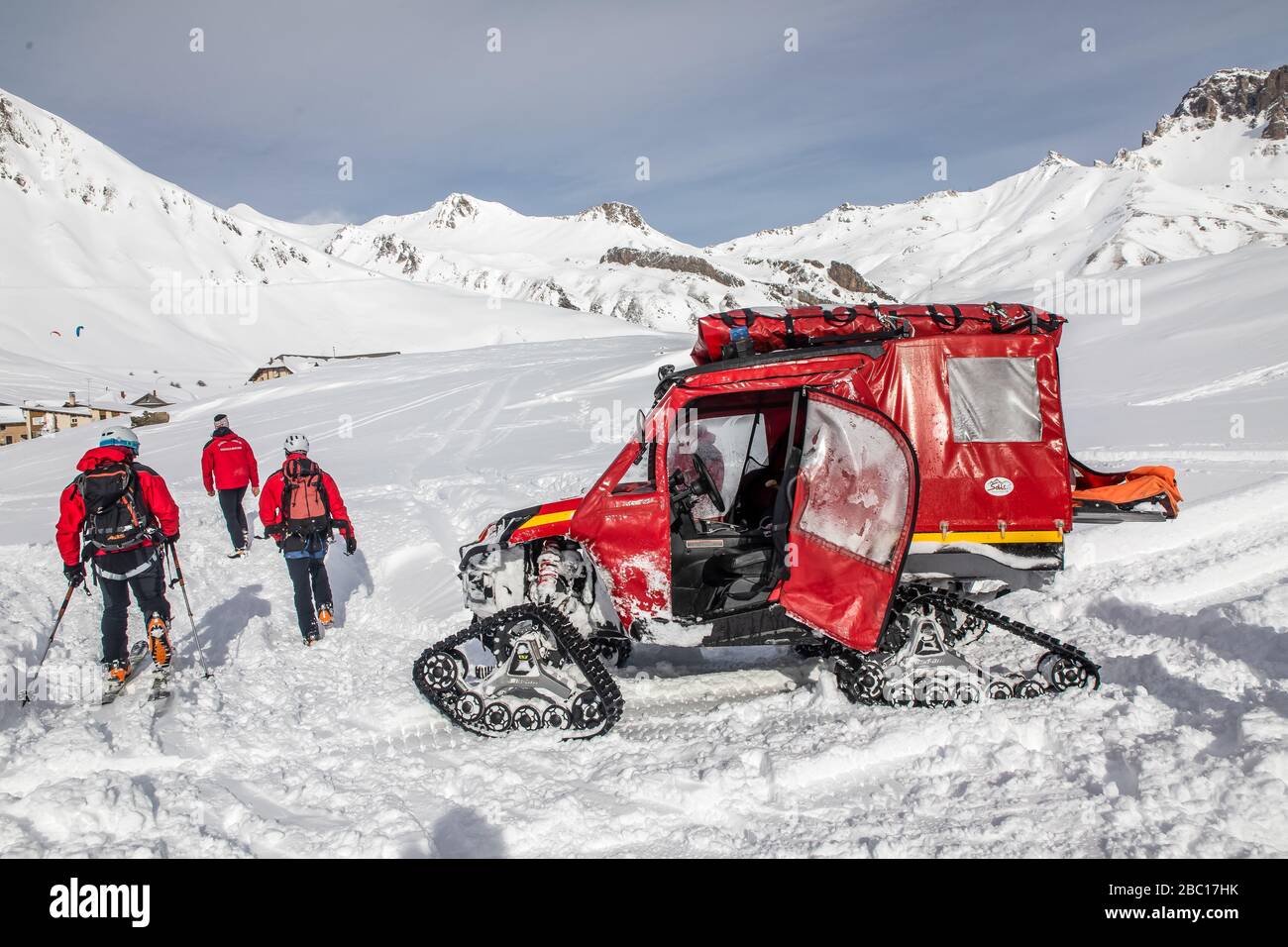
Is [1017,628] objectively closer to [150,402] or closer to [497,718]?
[497,718]

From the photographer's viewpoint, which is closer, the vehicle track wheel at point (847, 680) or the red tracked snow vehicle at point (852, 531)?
the red tracked snow vehicle at point (852, 531)

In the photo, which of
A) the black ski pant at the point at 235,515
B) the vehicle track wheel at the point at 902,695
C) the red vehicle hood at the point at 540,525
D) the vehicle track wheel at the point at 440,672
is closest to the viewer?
the vehicle track wheel at the point at 902,695

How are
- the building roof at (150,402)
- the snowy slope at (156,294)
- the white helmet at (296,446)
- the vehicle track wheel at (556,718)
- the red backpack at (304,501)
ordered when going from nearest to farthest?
the vehicle track wheel at (556,718), the red backpack at (304,501), the white helmet at (296,446), the building roof at (150,402), the snowy slope at (156,294)

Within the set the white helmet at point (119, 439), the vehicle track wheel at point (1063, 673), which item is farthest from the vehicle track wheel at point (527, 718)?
the white helmet at point (119, 439)

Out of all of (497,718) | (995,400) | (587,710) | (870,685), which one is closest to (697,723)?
(587,710)

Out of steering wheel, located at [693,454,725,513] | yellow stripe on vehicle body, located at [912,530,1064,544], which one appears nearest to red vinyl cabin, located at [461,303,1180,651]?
yellow stripe on vehicle body, located at [912,530,1064,544]

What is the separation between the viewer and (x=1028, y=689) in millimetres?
4762

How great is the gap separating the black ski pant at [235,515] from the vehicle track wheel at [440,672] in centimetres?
580


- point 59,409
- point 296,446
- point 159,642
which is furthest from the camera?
point 59,409

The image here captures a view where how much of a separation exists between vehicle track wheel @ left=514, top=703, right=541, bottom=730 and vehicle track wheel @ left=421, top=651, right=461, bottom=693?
0.48m

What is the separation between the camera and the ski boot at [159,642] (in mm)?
5867

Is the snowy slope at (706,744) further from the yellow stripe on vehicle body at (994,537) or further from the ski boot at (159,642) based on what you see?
the yellow stripe on vehicle body at (994,537)

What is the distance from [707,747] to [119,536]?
173 inches
